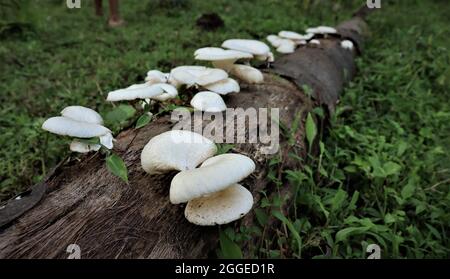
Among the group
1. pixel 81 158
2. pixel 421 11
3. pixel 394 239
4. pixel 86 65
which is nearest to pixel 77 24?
pixel 86 65

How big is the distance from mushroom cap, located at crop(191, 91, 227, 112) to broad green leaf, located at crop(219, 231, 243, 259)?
0.90 meters

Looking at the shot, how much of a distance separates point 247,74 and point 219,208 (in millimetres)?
1555

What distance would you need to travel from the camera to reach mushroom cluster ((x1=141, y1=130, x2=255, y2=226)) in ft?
4.39

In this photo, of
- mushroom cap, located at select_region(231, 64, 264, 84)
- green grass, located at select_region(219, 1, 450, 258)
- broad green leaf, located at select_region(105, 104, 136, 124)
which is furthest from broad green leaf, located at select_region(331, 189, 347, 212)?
broad green leaf, located at select_region(105, 104, 136, 124)

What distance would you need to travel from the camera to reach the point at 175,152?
1.57m

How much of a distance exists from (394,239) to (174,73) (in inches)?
69.4

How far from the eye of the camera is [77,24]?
245 inches

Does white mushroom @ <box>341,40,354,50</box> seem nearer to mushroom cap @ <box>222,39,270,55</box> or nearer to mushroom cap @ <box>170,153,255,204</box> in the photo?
mushroom cap @ <box>222,39,270,55</box>

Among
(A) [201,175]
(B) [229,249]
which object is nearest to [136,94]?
(A) [201,175]

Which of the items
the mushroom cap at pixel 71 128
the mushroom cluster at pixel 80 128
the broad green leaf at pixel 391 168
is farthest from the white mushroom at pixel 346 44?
the mushroom cap at pixel 71 128

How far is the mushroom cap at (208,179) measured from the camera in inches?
52.1

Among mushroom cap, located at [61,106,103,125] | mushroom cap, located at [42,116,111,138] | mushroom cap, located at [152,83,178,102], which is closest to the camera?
mushroom cap, located at [42,116,111,138]

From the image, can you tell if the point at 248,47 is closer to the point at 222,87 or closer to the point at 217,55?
the point at 217,55
